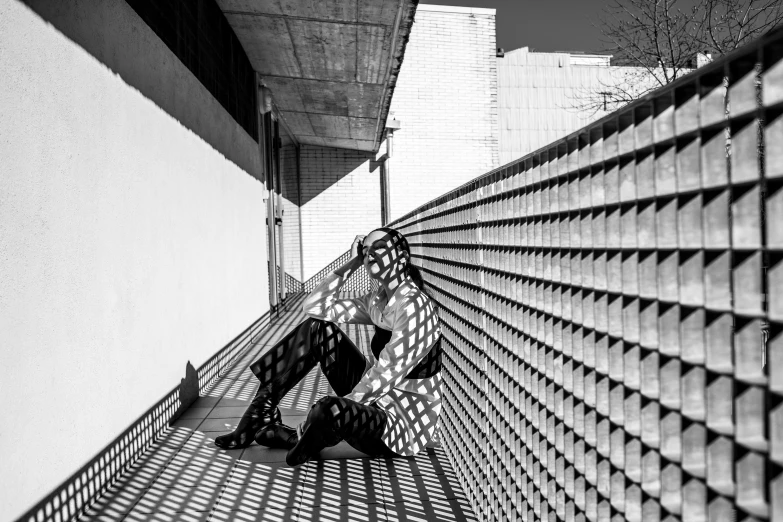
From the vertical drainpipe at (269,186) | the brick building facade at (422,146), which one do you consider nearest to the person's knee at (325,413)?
the vertical drainpipe at (269,186)

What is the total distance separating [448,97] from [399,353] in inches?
746

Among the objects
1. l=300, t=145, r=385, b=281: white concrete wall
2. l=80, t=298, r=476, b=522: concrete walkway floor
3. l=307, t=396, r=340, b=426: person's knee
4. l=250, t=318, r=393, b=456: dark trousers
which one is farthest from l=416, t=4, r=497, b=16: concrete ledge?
l=307, t=396, r=340, b=426: person's knee

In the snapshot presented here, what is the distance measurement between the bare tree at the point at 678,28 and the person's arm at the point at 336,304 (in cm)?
764

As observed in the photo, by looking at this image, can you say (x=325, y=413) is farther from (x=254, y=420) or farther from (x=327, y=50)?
(x=327, y=50)

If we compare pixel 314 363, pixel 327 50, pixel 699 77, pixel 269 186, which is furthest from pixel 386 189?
pixel 699 77

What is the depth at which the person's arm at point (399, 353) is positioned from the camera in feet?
11.8

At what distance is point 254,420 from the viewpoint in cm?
433

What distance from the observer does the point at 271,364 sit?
167 inches

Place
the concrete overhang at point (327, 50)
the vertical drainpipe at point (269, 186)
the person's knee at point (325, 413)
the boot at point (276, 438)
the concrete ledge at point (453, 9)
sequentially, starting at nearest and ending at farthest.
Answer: the person's knee at point (325, 413) → the boot at point (276, 438) → the concrete overhang at point (327, 50) → the vertical drainpipe at point (269, 186) → the concrete ledge at point (453, 9)

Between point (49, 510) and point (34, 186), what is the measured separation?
1526mm

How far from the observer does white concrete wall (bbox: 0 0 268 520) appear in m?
2.83

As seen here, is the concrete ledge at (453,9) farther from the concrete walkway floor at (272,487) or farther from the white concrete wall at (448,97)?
the concrete walkway floor at (272,487)

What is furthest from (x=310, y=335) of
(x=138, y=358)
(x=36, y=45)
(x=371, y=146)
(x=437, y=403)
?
(x=371, y=146)

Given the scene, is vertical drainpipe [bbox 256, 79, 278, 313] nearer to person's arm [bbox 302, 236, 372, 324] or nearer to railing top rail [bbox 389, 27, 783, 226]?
person's arm [bbox 302, 236, 372, 324]
